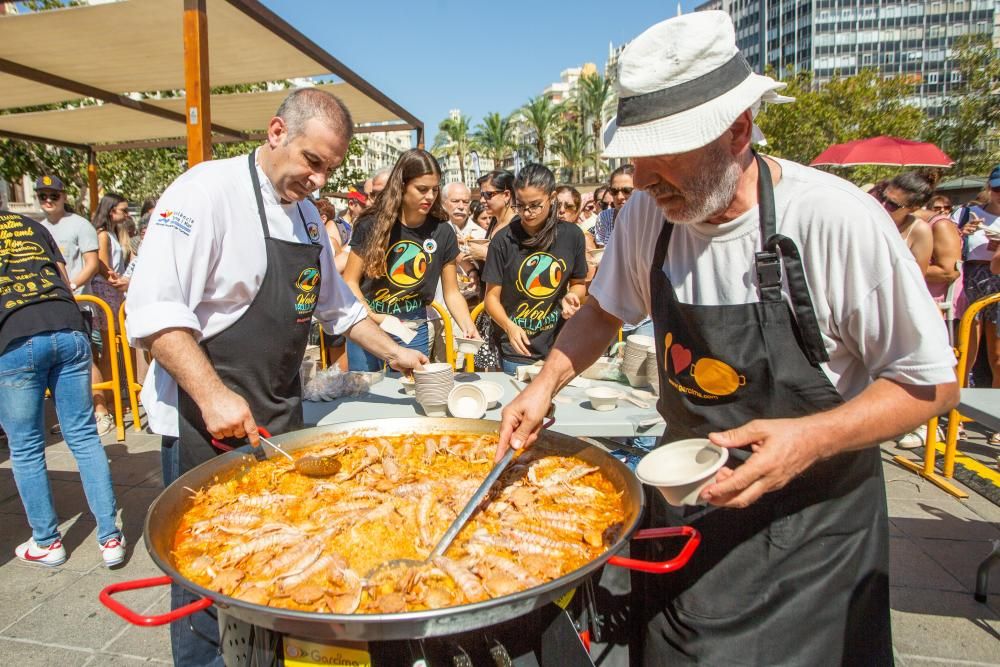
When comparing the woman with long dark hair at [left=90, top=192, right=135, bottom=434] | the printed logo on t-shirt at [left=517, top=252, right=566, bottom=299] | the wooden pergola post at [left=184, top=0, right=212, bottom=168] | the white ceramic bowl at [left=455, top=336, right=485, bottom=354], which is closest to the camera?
the wooden pergola post at [left=184, top=0, right=212, bottom=168]

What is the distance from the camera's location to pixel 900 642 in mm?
2863

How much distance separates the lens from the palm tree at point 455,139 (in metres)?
64.4

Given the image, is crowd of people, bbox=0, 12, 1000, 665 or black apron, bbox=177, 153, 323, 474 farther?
black apron, bbox=177, 153, 323, 474

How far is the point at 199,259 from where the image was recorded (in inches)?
77.5

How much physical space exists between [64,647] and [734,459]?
316 cm

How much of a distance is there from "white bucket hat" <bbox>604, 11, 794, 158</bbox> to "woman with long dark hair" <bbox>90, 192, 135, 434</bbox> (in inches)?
230

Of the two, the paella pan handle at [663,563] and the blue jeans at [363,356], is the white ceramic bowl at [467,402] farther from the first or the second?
the blue jeans at [363,356]

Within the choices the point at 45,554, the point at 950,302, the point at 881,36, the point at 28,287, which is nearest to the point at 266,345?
the point at 28,287

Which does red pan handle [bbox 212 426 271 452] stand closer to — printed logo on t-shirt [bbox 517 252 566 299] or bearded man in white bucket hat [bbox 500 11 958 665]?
bearded man in white bucket hat [bbox 500 11 958 665]

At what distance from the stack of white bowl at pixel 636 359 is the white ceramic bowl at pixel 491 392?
756 mm

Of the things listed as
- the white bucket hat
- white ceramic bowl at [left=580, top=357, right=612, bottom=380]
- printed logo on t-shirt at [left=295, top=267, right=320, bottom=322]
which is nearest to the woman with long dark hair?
printed logo on t-shirt at [left=295, top=267, right=320, bottom=322]

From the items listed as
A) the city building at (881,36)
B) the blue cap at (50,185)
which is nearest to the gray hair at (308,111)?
the blue cap at (50,185)

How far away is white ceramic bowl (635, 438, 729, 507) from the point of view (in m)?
1.22

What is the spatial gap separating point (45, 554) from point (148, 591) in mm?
743
